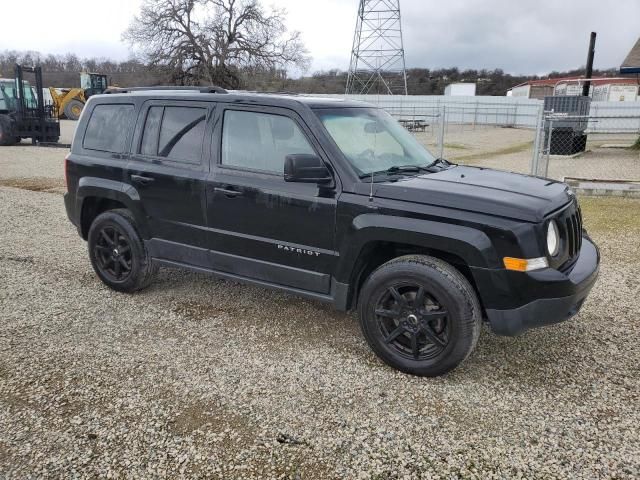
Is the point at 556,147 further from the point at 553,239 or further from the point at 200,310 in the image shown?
the point at 200,310

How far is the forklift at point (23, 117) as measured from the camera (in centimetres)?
2019

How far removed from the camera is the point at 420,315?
345cm

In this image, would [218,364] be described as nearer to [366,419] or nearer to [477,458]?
[366,419]

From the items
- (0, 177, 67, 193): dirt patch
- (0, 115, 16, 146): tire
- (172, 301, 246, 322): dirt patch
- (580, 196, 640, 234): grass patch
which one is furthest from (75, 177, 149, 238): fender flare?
(0, 115, 16, 146): tire

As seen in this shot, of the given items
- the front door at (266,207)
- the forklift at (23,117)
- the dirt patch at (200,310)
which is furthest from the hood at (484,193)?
the forklift at (23,117)

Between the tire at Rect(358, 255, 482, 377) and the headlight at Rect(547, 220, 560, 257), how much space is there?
1.85ft

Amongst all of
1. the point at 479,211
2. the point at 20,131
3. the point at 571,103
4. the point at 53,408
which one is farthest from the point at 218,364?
the point at 20,131

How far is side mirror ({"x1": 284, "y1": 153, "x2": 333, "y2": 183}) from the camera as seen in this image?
139 inches

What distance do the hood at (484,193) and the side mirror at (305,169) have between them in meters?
0.39

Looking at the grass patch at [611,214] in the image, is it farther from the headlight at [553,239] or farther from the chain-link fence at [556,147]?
the headlight at [553,239]

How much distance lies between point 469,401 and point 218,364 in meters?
1.75

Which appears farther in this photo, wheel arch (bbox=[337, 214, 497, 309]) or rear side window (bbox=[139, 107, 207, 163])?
rear side window (bbox=[139, 107, 207, 163])

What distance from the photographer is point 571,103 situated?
58.9 ft

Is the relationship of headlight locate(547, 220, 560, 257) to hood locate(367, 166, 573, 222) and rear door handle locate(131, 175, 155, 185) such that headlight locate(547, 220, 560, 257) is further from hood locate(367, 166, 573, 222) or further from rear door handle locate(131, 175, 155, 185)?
rear door handle locate(131, 175, 155, 185)
